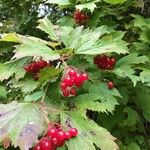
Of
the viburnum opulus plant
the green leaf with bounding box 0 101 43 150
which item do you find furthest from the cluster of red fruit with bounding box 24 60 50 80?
the green leaf with bounding box 0 101 43 150

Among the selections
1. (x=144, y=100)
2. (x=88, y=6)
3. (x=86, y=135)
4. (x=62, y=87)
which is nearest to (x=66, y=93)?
(x=62, y=87)

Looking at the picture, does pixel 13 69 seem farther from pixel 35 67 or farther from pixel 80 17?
pixel 80 17

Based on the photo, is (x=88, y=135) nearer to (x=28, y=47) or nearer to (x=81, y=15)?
(x=28, y=47)

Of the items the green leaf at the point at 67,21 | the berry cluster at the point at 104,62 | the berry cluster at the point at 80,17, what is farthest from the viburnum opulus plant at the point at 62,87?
the green leaf at the point at 67,21

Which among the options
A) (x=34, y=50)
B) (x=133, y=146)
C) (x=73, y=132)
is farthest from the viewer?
(x=133, y=146)

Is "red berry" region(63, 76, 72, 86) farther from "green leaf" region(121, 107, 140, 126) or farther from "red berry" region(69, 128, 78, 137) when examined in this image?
"green leaf" region(121, 107, 140, 126)

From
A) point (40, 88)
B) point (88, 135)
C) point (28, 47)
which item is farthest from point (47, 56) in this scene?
point (88, 135)
